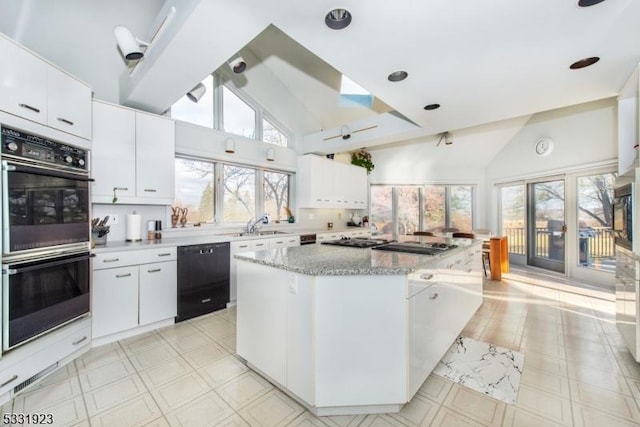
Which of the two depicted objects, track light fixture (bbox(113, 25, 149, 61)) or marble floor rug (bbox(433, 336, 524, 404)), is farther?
track light fixture (bbox(113, 25, 149, 61))

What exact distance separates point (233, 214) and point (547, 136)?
5.54 m

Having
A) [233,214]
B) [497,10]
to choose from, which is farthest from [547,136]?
[233,214]

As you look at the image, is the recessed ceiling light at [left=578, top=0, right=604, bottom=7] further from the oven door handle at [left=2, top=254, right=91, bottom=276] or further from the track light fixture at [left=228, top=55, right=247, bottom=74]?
the oven door handle at [left=2, top=254, right=91, bottom=276]

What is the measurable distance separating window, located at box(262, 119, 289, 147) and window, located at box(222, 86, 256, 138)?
205mm

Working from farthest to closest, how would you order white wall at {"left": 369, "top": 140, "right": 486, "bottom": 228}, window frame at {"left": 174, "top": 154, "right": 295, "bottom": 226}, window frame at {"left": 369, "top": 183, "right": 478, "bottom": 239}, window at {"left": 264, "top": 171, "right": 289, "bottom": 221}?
window frame at {"left": 369, "top": 183, "right": 478, "bottom": 239} → white wall at {"left": 369, "top": 140, "right": 486, "bottom": 228} → window at {"left": 264, "top": 171, "right": 289, "bottom": 221} → window frame at {"left": 174, "top": 154, "right": 295, "bottom": 226}

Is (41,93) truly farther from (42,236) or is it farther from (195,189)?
(195,189)

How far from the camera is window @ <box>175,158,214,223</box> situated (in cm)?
354

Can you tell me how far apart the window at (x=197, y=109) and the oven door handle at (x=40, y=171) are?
1.57 metres

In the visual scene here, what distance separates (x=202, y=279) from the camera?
3.00 m

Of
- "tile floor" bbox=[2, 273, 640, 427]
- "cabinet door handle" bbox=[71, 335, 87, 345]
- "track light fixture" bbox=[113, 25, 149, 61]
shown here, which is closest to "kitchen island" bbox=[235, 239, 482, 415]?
"tile floor" bbox=[2, 273, 640, 427]

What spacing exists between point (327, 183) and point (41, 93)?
376 cm

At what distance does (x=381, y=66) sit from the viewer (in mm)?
2350

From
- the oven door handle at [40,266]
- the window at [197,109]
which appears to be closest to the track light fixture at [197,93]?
the window at [197,109]

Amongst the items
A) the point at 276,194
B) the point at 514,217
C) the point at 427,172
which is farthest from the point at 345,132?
the point at 514,217
